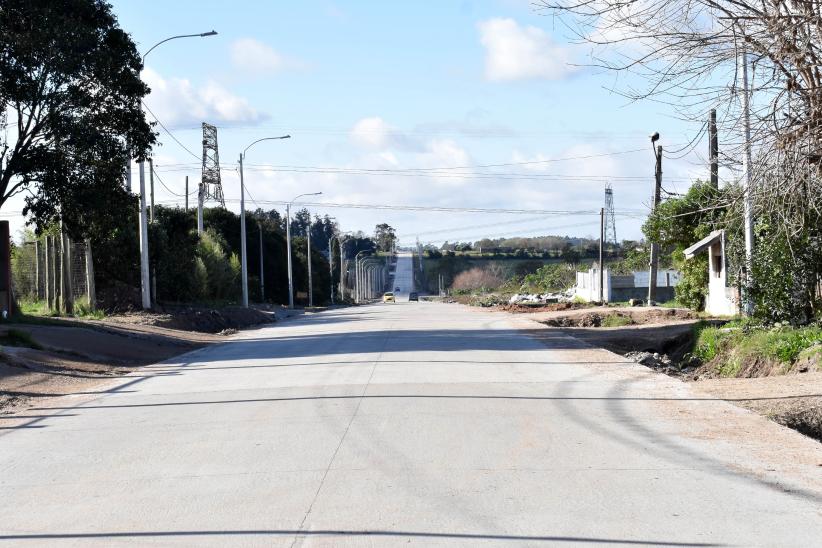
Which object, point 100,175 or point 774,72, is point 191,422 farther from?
point 100,175

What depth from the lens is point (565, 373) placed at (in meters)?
18.4

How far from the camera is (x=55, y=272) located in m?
39.1

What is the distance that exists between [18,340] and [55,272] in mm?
15517

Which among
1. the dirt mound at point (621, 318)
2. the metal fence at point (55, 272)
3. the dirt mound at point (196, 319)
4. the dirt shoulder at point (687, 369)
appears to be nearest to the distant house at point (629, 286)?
the dirt mound at point (621, 318)

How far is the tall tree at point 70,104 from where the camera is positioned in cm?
2820

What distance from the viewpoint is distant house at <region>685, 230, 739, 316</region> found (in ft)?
114

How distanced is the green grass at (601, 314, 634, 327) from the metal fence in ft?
64.8

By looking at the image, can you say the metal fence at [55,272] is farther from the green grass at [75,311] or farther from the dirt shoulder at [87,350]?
Result: the dirt shoulder at [87,350]

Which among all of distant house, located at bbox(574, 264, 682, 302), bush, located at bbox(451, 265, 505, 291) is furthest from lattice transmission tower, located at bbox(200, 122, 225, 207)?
bush, located at bbox(451, 265, 505, 291)

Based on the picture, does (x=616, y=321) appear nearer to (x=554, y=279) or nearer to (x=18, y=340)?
(x=18, y=340)

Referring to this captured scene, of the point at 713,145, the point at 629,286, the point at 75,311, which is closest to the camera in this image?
the point at 713,145

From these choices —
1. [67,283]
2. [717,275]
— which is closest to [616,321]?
[717,275]

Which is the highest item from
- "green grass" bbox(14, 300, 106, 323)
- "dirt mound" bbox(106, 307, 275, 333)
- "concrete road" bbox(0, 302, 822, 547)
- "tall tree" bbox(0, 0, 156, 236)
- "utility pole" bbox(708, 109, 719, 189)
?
"tall tree" bbox(0, 0, 156, 236)

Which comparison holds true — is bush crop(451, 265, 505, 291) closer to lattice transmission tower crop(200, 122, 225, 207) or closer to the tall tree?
lattice transmission tower crop(200, 122, 225, 207)
